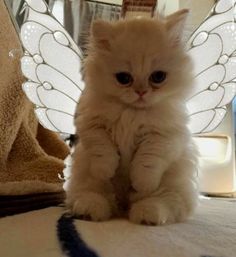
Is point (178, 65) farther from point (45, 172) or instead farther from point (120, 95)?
point (45, 172)

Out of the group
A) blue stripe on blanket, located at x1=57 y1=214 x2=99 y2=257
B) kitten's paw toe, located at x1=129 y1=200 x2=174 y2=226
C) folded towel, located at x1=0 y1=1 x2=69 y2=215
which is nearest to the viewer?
blue stripe on blanket, located at x1=57 y1=214 x2=99 y2=257

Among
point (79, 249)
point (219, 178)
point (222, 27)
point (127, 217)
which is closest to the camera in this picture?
point (79, 249)

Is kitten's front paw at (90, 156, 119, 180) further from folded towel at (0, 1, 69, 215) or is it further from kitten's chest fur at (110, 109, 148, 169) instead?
folded towel at (0, 1, 69, 215)

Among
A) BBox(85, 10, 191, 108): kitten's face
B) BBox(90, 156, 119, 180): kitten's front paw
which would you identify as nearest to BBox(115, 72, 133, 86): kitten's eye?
BBox(85, 10, 191, 108): kitten's face

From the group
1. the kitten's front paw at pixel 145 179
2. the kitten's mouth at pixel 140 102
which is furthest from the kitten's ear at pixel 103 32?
the kitten's front paw at pixel 145 179

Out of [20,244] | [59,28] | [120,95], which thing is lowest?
[20,244]

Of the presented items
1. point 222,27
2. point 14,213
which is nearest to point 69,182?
point 14,213

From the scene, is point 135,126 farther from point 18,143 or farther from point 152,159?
point 18,143
